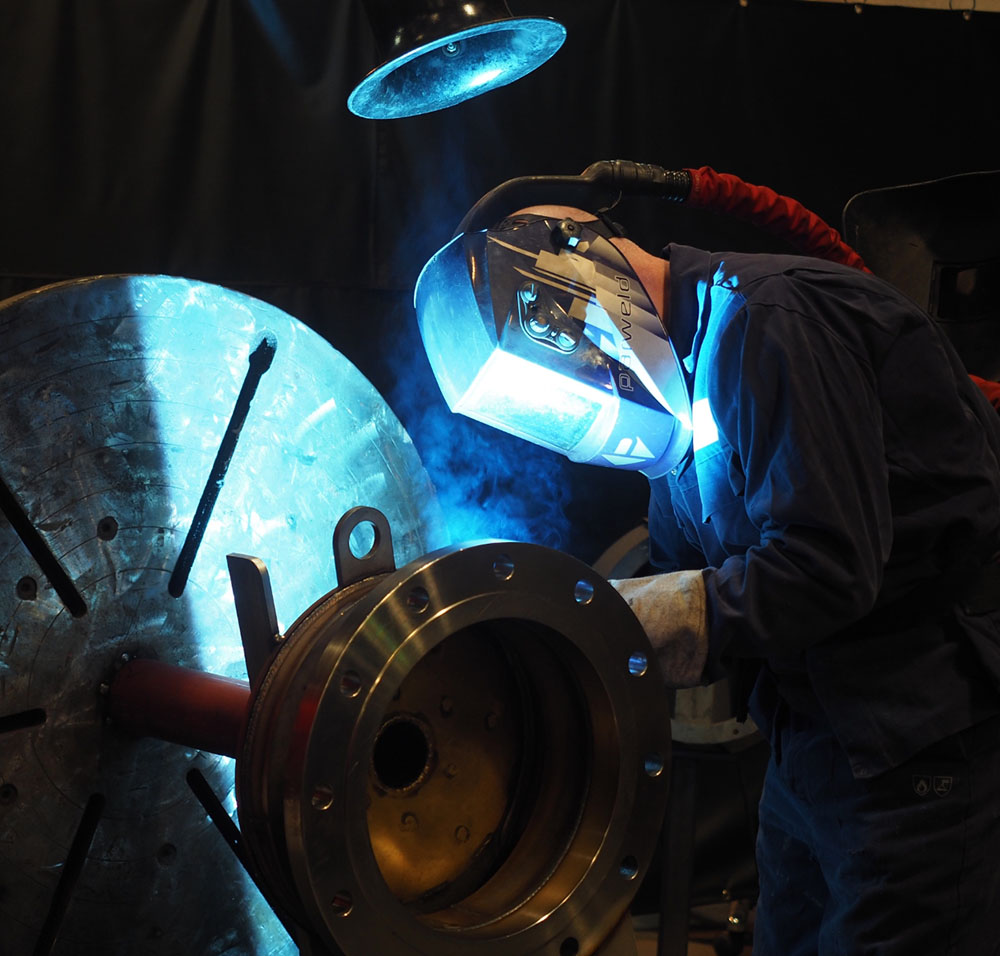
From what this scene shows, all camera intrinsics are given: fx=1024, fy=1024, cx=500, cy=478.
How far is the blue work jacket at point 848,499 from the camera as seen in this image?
3.91 ft

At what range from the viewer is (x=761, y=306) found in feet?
4.18

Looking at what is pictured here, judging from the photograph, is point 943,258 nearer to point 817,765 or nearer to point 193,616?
point 817,765

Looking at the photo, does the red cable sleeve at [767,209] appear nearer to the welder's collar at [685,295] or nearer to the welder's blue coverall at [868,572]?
the welder's collar at [685,295]

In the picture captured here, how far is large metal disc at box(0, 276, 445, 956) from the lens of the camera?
41.0 inches

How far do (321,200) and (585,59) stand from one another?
0.77m

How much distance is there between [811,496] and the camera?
1.17 metres

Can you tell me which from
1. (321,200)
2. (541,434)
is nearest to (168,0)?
(321,200)

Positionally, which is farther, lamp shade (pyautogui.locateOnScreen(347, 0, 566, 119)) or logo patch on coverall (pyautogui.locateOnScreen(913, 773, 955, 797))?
logo patch on coverall (pyautogui.locateOnScreen(913, 773, 955, 797))

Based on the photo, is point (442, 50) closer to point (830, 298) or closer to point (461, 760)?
point (830, 298)

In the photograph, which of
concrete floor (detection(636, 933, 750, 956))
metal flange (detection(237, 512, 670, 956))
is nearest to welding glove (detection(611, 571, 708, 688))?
metal flange (detection(237, 512, 670, 956))

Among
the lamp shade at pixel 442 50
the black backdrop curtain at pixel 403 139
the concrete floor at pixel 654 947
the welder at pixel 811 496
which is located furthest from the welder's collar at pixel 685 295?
the concrete floor at pixel 654 947

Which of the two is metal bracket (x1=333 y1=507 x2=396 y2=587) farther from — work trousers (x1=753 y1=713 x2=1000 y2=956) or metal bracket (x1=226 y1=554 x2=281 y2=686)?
work trousers (x1=753 y1=713 x2=1000 y2=956)

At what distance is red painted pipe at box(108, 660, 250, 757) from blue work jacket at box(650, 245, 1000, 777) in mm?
559

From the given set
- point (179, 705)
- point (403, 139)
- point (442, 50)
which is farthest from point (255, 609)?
point (403, 139)
